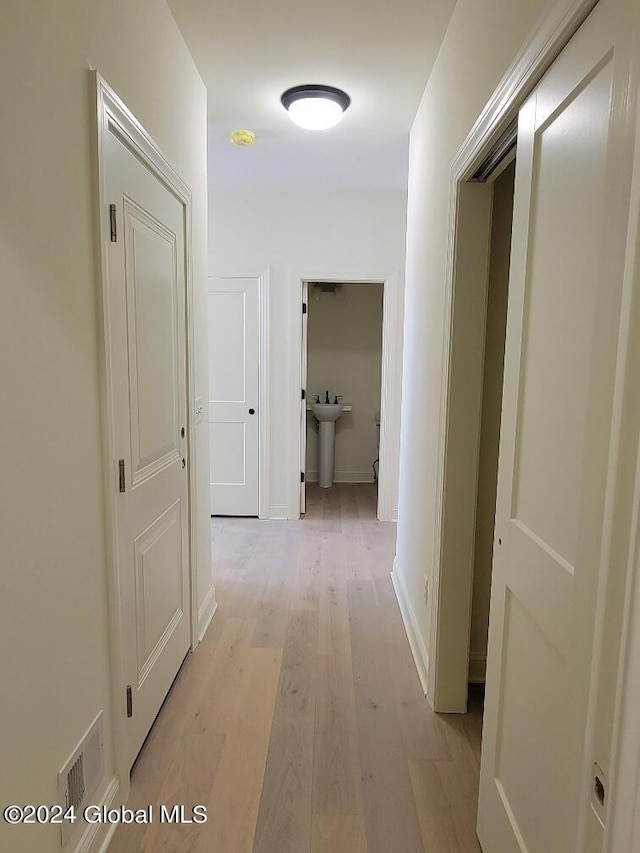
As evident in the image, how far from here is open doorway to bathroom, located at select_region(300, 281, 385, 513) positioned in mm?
5973

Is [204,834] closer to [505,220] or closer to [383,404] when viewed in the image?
[505,220]

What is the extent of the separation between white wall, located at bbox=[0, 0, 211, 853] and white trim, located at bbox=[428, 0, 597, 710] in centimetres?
107

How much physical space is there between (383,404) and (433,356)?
2283 mm

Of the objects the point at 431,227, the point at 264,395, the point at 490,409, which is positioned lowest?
the point at 264,395

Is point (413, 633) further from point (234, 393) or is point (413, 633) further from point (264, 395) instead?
point (234, 393)

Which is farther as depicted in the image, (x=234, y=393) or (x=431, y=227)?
(x=234, y=393)

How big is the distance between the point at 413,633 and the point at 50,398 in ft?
6.72

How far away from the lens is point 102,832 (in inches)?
60.1

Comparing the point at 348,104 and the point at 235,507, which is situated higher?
the point at 348,104

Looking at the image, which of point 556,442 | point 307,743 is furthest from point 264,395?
point 556,442

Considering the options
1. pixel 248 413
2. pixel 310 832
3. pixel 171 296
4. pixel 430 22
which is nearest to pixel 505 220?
pixel 430 22

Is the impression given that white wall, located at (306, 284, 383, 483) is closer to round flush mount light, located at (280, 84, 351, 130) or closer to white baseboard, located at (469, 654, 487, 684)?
round flush mount light, located at (280, 84, 351, 130)

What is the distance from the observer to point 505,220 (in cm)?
221

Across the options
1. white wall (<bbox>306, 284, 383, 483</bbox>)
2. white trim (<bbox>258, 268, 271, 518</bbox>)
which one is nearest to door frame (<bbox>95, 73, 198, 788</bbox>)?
white trim (<bbox>258, 268, 271, 518</bbox>)
